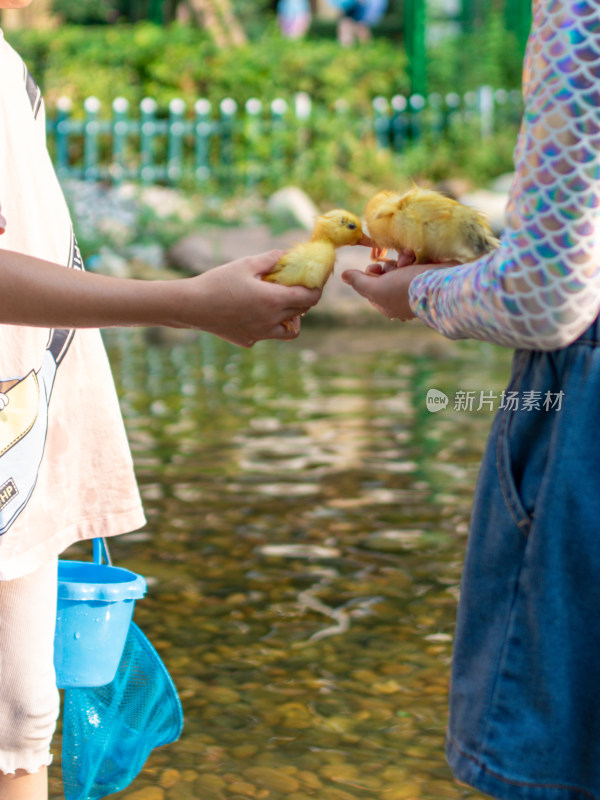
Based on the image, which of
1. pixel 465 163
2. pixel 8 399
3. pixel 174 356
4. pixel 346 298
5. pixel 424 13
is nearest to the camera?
pixel 8 399

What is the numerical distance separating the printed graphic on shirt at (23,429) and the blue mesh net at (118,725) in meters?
0.48

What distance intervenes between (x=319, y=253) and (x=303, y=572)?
2.24m

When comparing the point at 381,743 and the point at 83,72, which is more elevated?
the point at 83,72

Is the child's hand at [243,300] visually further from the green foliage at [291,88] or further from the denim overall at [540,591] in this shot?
the green foliage at [291,88]

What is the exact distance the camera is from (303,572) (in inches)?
151

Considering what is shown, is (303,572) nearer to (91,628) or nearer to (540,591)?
(91,628)

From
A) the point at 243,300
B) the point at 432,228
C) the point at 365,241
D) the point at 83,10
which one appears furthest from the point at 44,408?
the point at 83,10

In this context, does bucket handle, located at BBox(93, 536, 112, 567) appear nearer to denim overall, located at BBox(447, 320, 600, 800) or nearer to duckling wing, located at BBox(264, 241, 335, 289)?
duckling wing, located at BBox(264, 241, 335, 289)

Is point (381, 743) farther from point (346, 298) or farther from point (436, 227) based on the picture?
point (346, 298)

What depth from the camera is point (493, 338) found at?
1.32m

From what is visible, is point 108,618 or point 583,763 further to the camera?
point 108,618

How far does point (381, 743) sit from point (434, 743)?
0.13 meters

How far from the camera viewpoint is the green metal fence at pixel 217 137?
1370 centimetres

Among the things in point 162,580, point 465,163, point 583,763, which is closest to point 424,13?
point 465,163
